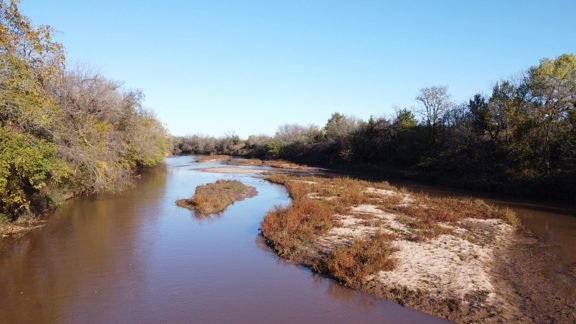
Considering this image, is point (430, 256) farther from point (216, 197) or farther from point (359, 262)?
point (216, 197)

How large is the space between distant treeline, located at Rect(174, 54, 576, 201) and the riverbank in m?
13.6

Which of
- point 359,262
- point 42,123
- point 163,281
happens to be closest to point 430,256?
point 359,262

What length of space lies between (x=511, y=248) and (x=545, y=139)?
22813 millimetres

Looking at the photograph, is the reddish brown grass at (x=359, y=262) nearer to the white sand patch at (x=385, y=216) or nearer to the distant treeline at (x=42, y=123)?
the white sand patch at (x=385, y=216)

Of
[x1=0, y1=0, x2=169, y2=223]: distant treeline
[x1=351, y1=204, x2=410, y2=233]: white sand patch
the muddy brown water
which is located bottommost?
the muddy brown water

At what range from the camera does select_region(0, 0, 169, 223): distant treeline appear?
12.1 m

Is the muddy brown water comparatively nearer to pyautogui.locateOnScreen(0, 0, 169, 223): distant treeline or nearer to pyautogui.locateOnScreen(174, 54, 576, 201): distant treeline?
pyautogui.locateOnScreen(0, 0, 169, 223): distant treeline

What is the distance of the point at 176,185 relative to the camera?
115 ft

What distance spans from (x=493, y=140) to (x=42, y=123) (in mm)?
42166

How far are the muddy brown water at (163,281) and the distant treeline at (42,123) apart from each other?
2.59 meters

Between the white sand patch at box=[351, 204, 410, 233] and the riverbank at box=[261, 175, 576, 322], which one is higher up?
the white sand patch at box=[351, 204, 410, 233]

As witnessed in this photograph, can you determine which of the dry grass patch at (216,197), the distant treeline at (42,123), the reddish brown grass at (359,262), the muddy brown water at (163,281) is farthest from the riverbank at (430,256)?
the distant treeline at (42,123)

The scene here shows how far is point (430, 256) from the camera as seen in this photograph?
1259 cm

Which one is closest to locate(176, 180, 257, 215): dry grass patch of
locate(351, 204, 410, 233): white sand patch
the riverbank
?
the riverbank
